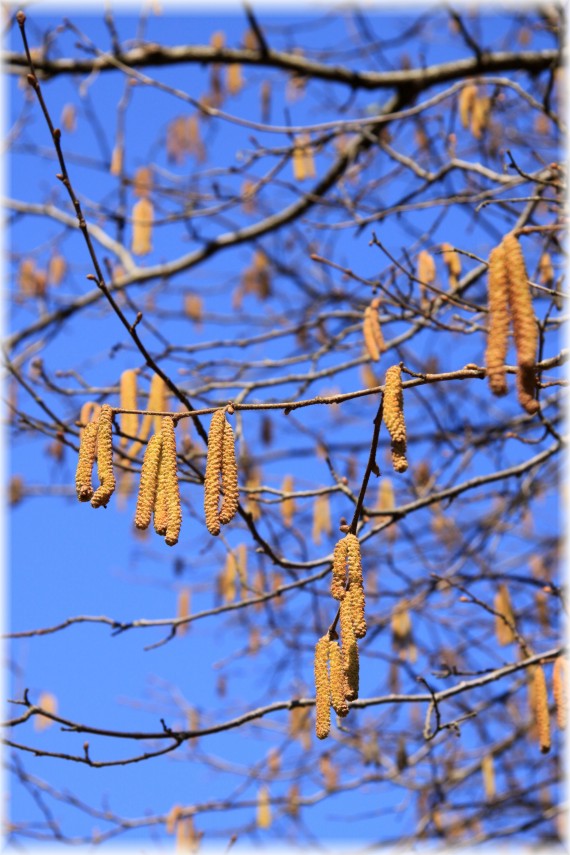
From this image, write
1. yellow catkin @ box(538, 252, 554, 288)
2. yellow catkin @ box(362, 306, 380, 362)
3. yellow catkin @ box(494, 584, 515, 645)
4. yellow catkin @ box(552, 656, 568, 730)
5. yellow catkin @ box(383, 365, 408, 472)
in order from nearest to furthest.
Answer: yellow catkin @ box(383, 365, 408, 472), yellow catkin @ box(552, 656, 568, 730), yellow catkin @ box(362, 306, 380, 362), yellow catkin @ box(494, 584, 515, 645), yellow catkin @ box(538, 252, 554, 288)

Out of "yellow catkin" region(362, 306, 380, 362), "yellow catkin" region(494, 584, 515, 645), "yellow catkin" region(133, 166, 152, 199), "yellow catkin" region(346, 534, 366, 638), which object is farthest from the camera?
"yellow catkin" region(133, 166, 152, 199)

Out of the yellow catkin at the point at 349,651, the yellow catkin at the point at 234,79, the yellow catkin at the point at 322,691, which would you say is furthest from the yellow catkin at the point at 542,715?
the yellow catkin at the point at 234,79

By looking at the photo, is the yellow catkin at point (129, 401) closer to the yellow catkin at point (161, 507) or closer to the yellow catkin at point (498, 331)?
the yellow catkin at point (161, 507)

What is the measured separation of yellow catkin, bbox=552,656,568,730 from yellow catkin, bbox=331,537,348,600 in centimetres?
109

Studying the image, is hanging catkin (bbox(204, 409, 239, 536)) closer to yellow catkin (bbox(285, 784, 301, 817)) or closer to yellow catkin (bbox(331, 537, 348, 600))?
yellow catkin (bbox(331, 537, 348, 600))

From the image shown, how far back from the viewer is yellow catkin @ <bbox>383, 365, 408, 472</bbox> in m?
1.94

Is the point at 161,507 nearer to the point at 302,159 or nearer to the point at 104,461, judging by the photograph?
the point at 104,461

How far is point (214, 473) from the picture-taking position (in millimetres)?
2062

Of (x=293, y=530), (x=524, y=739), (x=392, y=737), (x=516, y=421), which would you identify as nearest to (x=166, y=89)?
(x=293, y=530)

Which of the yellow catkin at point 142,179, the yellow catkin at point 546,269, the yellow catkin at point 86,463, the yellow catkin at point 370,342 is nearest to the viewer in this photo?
the yellow catkin at point 86,463

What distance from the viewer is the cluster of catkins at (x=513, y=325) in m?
1.56

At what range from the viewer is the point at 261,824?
5094 mm

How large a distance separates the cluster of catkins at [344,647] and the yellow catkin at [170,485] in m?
0.35

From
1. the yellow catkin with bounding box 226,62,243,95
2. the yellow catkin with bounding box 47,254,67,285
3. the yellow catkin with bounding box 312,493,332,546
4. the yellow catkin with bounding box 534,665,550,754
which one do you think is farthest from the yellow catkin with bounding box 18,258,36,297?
the yellow catkin with bounding box 534,665,550,754
